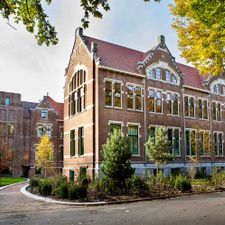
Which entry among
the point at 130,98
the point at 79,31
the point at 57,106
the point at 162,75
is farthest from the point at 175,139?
the point at 57,106

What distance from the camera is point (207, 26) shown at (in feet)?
40.6

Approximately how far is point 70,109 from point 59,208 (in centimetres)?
1887

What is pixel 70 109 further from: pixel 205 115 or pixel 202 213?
pixel 202 213

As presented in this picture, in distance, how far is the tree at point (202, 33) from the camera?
1125 cm

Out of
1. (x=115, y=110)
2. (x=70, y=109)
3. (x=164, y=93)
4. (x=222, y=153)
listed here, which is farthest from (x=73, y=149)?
(x=222, y=153)

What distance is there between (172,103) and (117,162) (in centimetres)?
1568

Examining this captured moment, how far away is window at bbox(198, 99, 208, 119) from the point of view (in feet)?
118

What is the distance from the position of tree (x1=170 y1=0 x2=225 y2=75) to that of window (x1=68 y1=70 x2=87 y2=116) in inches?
575

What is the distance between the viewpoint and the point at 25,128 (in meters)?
55.2

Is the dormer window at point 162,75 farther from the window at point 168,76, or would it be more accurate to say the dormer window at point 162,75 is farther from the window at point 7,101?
the window at point 7,101

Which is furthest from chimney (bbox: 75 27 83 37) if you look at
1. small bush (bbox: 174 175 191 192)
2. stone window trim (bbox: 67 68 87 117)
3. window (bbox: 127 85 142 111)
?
small bush (bbox: 174 175 191 192)

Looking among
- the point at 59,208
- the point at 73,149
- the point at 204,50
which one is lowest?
the point at 59,208

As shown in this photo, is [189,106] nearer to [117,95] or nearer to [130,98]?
[130,98]

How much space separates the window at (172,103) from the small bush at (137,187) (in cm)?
1481
